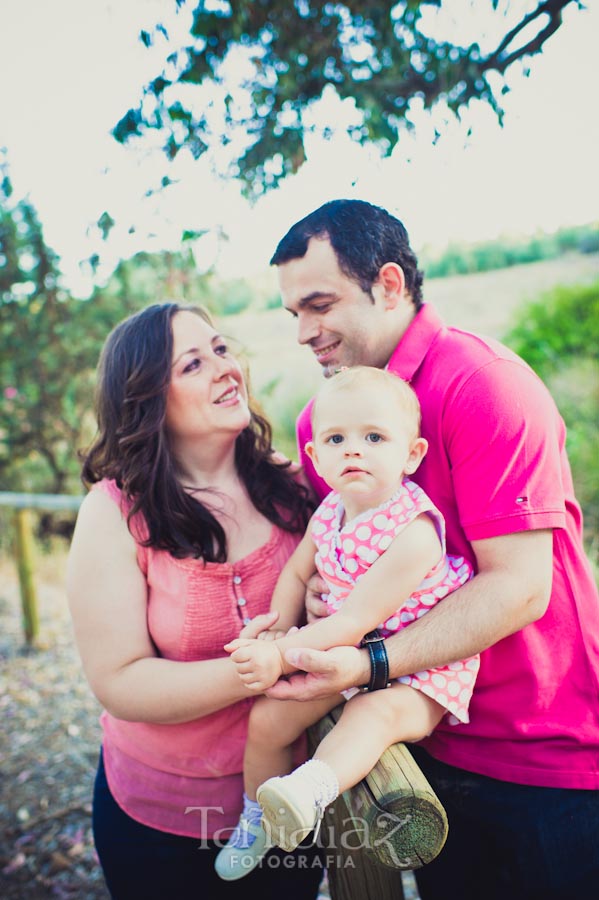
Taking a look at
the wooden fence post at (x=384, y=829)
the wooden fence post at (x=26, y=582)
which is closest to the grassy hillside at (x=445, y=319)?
the wooden fence post at (x=26, y=582)

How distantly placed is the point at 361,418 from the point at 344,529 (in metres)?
0.32

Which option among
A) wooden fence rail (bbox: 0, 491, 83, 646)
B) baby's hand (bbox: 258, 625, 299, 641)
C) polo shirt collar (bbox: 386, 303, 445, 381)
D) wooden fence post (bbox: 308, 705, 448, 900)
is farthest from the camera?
wooden fence rail (bbox: 0, 491, 83, 646)

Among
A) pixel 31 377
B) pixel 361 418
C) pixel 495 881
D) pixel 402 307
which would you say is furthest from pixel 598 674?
pixel 31 377

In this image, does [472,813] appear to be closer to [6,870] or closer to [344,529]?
[344,529]

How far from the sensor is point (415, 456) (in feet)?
5.93

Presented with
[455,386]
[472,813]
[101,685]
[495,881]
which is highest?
[455,386]

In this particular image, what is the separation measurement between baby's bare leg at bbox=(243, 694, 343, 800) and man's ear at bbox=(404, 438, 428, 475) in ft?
2.15

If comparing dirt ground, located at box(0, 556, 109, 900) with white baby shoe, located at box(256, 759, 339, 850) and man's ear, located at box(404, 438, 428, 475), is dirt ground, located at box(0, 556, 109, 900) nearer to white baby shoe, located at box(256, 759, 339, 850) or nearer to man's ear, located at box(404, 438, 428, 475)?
white baby shoe, located at box(256, 759, 339, 850)

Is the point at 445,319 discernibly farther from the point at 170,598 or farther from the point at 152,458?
the point at 170,598

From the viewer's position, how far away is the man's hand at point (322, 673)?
5.11ft

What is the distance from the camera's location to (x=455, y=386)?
5.92 feet

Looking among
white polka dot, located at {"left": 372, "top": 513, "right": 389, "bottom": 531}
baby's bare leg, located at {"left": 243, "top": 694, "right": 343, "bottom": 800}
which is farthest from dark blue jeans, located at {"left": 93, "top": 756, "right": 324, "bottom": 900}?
white polka dot, located at {"left": 372, "top": 513, "right": 389, "bottom": 531}

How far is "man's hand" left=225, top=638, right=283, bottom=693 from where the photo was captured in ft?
5.34

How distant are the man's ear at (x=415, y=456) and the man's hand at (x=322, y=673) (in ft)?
1.65
